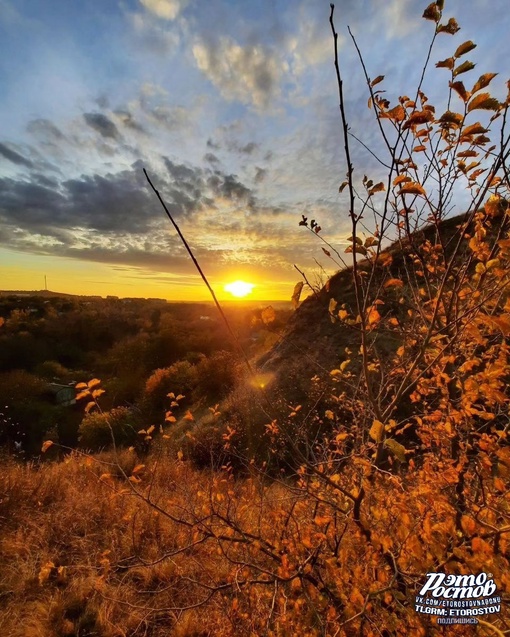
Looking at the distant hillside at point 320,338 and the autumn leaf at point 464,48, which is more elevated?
the autumn leaf at point 464,48

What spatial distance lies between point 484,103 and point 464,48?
291mm

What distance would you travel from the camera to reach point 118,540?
205 inches

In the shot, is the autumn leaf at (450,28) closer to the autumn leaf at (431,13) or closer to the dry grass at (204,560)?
the autumn leaf at (431,13)

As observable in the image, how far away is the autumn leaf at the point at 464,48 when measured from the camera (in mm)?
1602

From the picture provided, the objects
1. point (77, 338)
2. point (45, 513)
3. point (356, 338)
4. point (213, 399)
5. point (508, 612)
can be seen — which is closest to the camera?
point (508, 612)

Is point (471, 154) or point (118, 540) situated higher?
point (471, 154)

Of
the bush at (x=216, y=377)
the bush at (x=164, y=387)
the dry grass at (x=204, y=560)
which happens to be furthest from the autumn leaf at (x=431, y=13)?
the bush at (x=164, y=387)

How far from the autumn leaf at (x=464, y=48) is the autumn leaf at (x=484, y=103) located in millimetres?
218

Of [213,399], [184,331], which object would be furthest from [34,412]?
[184,331]

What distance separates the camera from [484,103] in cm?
160

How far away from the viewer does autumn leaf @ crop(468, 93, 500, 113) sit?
61.4 inches

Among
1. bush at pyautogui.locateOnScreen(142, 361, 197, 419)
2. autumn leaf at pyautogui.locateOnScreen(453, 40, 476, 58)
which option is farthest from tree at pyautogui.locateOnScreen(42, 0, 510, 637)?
bush at pyautogui.locateOnScreen(142, 361, 197, 419)

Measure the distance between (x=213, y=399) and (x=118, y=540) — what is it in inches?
338

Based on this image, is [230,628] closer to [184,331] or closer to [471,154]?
[471,154]
